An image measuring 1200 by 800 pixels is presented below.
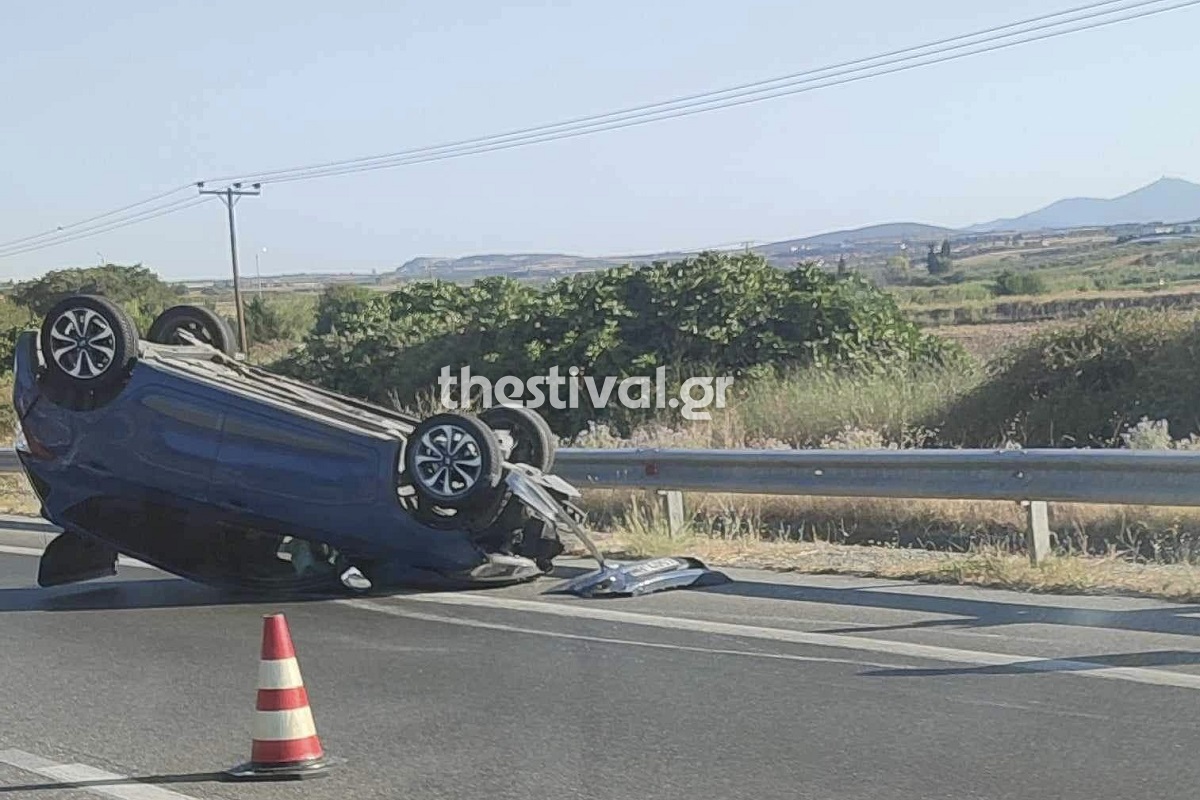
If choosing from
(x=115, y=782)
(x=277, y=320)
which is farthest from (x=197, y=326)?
(x=277, y=320)

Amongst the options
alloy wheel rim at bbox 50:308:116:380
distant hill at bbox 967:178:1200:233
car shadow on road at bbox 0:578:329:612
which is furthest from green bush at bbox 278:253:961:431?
distant hill at bbox 967:178:1200:233

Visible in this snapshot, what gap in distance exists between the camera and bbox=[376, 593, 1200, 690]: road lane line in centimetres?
684

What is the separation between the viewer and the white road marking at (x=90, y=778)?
567cm

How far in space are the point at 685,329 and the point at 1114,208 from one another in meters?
142

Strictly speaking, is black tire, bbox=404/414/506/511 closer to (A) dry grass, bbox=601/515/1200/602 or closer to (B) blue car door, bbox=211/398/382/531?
(B) blue car door, bbox=211/398/382/531

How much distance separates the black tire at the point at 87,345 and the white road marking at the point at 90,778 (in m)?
3.58

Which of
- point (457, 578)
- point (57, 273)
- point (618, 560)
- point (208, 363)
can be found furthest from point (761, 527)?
point (57, 273)

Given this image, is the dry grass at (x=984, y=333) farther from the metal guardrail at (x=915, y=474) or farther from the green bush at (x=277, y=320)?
the green bush at (x=277, y=320)

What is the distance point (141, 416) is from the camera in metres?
9.60

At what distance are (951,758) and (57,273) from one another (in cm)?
6074

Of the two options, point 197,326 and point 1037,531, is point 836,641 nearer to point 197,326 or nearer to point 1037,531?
point 1037,531

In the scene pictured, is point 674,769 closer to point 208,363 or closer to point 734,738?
point 734,738

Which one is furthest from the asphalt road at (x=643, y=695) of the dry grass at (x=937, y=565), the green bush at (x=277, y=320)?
the green bush at (x=277, y=320)

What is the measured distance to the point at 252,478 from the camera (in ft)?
31.3
